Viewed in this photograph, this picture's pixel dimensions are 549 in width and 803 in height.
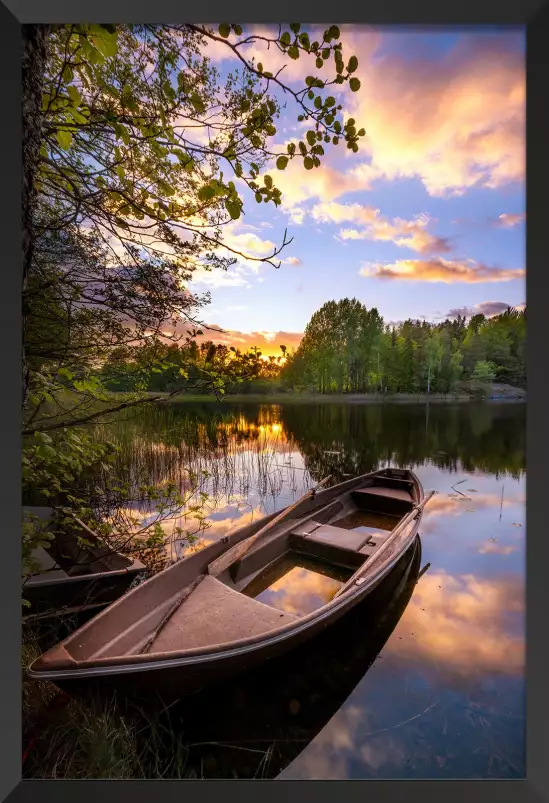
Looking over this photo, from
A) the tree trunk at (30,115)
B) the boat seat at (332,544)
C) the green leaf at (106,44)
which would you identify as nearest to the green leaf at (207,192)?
the green leaf at (106,44)

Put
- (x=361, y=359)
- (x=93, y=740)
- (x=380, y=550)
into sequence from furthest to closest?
(x=361, y=359) → (x=380, y=550) → (x=93, y=740)

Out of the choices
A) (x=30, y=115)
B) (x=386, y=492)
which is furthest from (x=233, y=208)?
(x=386, y=492)

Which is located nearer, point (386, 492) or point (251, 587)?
point (251, 587)

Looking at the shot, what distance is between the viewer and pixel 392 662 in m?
1.97

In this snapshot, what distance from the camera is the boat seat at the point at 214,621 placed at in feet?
4.92

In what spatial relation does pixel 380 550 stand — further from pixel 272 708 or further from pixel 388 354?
pixel 388 354

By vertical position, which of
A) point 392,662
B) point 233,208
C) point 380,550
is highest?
point 233,208

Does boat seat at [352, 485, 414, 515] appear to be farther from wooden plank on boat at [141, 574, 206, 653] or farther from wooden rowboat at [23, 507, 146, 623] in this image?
wooden rowboat at [23, 507, 146, 623]

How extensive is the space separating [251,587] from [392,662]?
103 cm

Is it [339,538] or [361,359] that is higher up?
[361,359]

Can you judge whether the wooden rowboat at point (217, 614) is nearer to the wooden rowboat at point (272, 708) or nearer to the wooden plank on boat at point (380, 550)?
the wooden plank on boat at point (380, 550)

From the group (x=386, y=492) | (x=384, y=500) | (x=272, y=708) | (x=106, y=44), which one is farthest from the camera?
(x=386, y=492)

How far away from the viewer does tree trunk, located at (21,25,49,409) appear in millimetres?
1013
